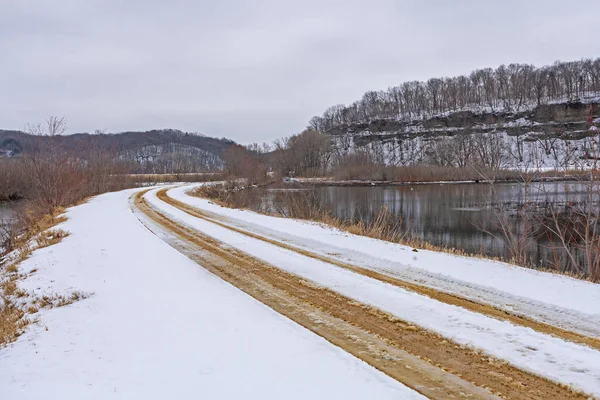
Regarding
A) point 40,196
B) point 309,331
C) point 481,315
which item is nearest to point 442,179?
point 40,196

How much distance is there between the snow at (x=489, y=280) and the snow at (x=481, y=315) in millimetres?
22

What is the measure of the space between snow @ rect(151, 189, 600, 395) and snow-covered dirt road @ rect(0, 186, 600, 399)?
0.02m

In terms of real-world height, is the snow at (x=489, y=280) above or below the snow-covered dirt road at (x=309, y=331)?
below

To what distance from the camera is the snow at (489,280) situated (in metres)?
5.77

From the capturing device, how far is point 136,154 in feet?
642

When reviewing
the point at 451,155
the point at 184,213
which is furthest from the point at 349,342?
the point at 451,155

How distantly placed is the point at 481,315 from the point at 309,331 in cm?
234

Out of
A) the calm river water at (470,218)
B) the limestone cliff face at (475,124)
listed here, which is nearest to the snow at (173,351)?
the calm river water at (470,218)

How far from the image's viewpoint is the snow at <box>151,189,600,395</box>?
13.7 ft

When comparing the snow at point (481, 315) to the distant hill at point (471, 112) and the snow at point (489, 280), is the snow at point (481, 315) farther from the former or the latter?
the distant hill at point (471, 112)

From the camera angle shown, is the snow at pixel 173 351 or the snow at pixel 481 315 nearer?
the snow at pixel 173 351

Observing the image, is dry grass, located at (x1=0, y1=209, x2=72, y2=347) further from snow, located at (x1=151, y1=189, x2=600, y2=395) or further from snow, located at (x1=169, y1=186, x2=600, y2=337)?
snow, located at (x1=169, y1=186, x2=600, y2=337)

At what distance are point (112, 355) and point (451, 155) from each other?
95080 mm

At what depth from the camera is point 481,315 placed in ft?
18.4
